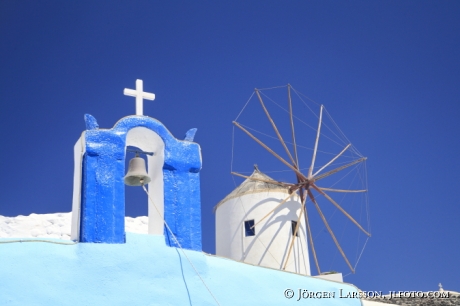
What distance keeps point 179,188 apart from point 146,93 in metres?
1.17

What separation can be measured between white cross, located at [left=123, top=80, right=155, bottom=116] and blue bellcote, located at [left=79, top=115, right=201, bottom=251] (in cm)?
20

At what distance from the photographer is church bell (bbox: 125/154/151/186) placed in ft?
20.9

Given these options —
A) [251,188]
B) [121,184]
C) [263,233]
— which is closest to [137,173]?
[121,184]

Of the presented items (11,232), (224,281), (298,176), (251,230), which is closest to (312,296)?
(224,281)

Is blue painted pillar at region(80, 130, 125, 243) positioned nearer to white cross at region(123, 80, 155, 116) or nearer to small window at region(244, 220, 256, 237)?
white cross at region(123, 80, 155, 116)

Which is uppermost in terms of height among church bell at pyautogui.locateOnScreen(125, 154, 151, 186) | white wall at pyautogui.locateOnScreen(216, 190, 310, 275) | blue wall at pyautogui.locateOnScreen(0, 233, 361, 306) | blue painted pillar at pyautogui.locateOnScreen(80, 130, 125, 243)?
white wall at pyautogui.locateOnScreen(216, 190, 310, 275)

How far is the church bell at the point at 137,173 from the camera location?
6.37m

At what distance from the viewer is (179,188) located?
6.35 metres

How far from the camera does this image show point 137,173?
6355mm

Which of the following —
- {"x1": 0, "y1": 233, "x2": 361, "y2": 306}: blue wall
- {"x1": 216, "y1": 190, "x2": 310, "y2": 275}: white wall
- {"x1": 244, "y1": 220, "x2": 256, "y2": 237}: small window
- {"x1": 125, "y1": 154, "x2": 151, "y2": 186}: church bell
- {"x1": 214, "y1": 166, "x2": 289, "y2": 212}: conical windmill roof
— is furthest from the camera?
{"x1": 214, "y1": 166, "x2": 289, "y2": 212}: conical windmill roof

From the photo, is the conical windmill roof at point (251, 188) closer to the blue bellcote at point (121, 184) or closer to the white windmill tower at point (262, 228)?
the white windmill tower at point (262, 228)

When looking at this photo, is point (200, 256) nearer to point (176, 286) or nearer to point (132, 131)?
point (176, 286)

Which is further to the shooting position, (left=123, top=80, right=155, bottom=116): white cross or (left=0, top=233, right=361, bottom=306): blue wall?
(left=123, top=80, right=155, bottom=116): white cross

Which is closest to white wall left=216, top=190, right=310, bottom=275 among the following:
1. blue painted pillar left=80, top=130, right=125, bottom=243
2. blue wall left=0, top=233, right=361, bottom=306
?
blue wall left=0, top=233, right=361, bottom=306
